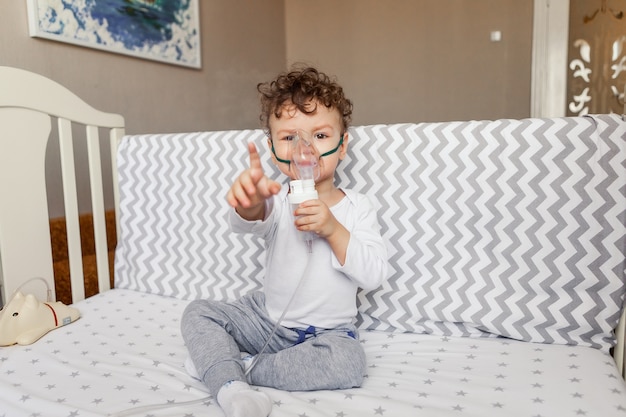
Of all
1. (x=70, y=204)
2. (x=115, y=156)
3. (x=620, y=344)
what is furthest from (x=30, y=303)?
(x=620, y=344)

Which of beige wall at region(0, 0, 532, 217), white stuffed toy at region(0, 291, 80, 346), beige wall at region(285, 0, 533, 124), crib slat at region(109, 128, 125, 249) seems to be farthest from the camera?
beige wall at region(285, 0, 533, 124)

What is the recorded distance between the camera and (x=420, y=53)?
2.57 m

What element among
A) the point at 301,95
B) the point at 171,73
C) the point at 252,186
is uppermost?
the point at 171,73

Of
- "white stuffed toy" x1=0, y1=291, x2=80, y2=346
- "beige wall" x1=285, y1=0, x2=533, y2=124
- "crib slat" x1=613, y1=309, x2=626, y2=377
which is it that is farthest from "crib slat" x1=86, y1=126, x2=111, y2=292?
"beige wall" x1=285, y1=0, x2=533, y2=124

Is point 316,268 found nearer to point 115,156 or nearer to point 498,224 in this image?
point 498,224

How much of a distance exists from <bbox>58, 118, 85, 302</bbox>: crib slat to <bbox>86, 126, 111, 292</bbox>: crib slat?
2.2 inches

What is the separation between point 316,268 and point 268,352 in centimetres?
17

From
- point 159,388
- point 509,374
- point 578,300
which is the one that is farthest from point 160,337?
point 578,300

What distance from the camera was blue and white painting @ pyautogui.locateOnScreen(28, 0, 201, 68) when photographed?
1.48 m

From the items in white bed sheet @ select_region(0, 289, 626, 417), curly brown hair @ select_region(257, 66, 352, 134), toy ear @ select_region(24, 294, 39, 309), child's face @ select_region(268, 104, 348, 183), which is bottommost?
white bed sheet @ select_region(0, 289, 626, 417)

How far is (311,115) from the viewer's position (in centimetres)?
84

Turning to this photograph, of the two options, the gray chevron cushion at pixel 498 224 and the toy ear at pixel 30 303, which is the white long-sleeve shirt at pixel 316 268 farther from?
the toy ear at pixel 30 303

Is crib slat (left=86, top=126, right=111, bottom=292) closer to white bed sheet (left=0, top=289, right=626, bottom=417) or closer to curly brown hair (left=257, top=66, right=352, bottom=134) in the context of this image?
white bed sheet (left=0, top=289, right=626, bottom=417)

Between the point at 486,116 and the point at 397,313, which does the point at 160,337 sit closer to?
the point at 397,313
